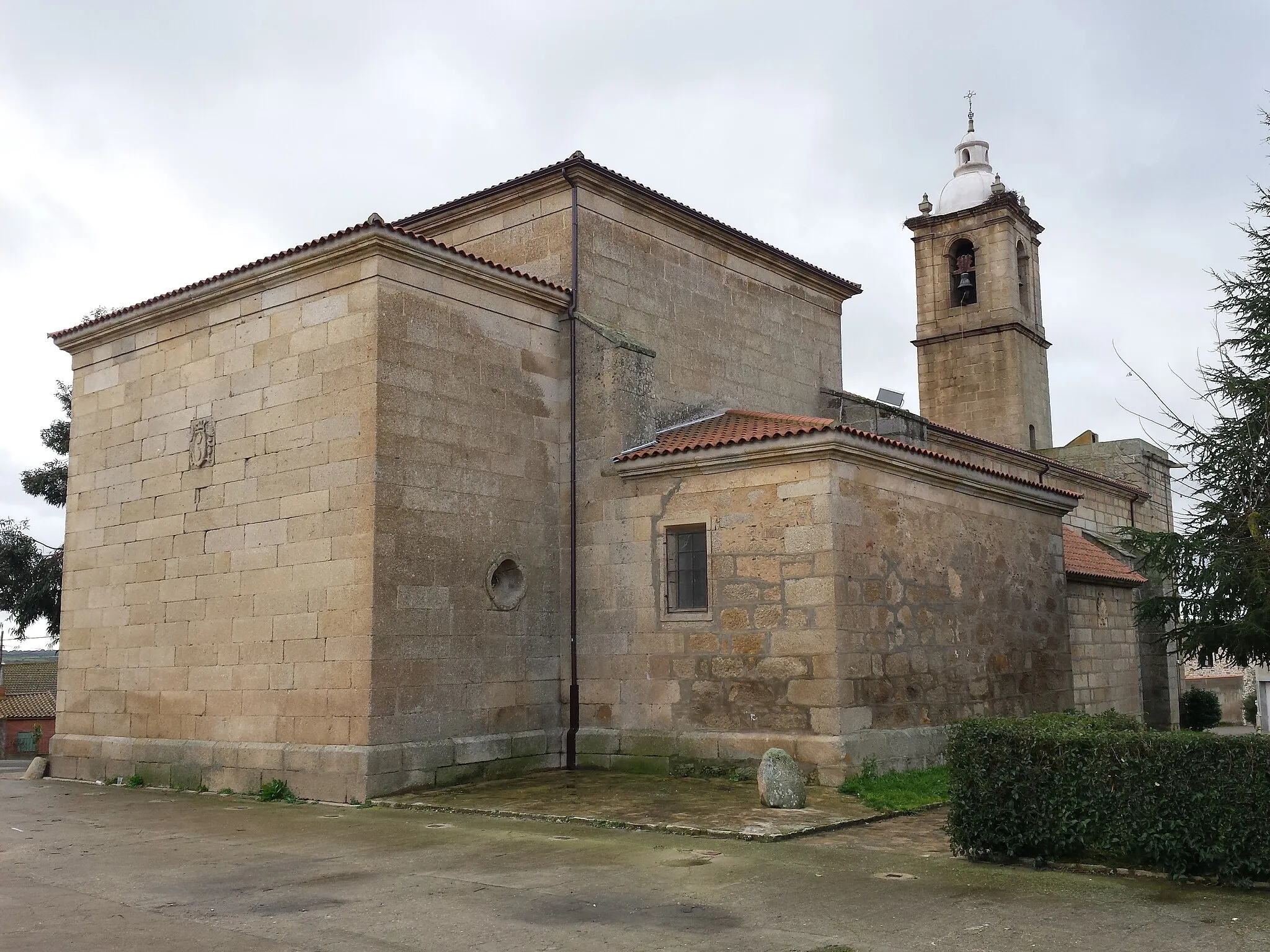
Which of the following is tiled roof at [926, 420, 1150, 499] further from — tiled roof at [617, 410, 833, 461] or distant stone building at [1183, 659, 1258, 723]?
distant stone building at [1183, 659, 1258, 723]

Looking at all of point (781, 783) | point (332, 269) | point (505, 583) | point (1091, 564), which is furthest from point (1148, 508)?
point (332, 269)

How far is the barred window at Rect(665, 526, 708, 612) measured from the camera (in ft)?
42.8

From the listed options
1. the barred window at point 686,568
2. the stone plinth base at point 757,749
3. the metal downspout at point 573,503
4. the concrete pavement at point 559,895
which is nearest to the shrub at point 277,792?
the concrete pavement at point 559,895

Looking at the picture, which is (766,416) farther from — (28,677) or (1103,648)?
(28,677)

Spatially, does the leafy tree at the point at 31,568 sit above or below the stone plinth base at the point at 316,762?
above

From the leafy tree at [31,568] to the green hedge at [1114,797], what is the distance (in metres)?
24.0

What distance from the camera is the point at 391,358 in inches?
475

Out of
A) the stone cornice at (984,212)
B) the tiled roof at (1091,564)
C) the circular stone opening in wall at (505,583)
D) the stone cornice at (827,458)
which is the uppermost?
the stone cornice at (984,212)

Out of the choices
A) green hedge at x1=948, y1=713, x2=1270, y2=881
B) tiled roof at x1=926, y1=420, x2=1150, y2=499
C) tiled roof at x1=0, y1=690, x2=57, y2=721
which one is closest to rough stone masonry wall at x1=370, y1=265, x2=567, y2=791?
green hedge at x1=948, y1=713, x2=1270, y2=881

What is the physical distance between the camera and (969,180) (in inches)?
1131

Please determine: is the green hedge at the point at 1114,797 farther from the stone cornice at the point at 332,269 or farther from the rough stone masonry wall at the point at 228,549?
the stone cornice at the point at 332,269

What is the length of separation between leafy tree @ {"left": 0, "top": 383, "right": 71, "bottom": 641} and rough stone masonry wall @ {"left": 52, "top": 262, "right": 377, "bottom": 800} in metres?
12.1

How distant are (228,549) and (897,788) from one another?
809 centimetres

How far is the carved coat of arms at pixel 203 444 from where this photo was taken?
13492mm
